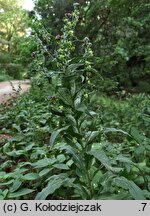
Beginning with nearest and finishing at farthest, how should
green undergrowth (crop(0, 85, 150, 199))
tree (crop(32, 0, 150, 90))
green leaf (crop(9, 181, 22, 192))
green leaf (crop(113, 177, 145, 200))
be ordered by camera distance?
green leaf (crop(113, 177, 145, 200)) → green undergrowth (crop(0, 85, 150, 199)) → green leaf (crop(9, 181, 22, 192)) → tree (crop(32, 0, 150, 90))

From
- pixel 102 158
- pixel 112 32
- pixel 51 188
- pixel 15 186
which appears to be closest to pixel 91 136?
pixel 102 158

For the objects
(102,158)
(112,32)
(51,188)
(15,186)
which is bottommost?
(15,186)

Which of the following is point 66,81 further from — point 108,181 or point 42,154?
point 42,154

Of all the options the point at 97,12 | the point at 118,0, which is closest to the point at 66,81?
the point at 118,0

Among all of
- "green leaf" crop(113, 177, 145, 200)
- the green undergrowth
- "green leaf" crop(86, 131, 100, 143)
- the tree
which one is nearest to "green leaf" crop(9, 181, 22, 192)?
the green undergrowth

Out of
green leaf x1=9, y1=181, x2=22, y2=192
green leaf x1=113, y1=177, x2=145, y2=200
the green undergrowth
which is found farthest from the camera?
green leaf x1=9, y1=181, x2=22, y2=192

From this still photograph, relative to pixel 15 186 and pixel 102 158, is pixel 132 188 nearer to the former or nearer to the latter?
pixel 102 158

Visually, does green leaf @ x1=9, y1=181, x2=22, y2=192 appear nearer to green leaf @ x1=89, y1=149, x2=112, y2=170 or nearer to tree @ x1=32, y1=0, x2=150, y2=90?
green leaf @ x1=89, y1=149, x2=112, y2=170

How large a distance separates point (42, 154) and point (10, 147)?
3.78 ft

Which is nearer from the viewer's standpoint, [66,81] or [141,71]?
[66,81]

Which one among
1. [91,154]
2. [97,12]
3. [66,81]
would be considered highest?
[97,12]

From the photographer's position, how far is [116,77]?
535 inches

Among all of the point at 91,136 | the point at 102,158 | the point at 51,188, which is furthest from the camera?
the point at 91,136

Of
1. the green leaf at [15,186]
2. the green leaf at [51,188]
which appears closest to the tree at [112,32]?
the green leaf at [15,186]
